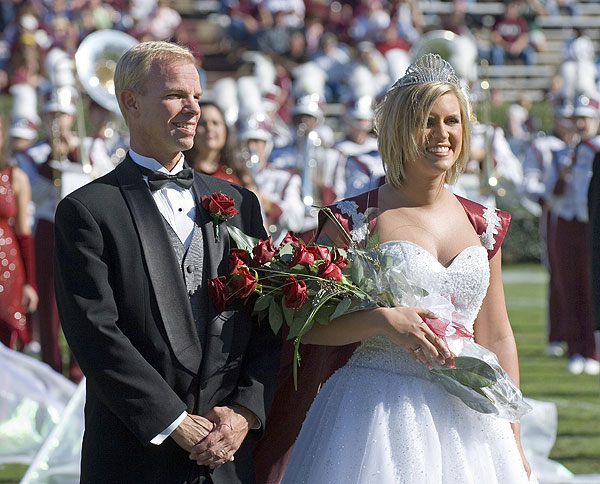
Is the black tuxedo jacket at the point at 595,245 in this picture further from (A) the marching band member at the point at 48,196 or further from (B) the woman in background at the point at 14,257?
(A) the marching band member at the point at 48,196

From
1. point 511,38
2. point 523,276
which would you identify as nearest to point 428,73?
A: point 523,276

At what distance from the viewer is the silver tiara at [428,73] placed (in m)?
3.71

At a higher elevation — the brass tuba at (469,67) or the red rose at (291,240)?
the red rose at (291,240)

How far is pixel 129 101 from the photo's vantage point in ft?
11.1

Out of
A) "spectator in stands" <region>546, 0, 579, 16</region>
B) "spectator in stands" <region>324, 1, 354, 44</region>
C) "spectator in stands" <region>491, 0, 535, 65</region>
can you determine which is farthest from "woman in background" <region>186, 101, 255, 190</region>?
"spectator in stands" <region>546, 0, 579, 16</region>

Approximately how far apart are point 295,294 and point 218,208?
1.04ft

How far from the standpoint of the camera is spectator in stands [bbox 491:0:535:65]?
76.4ft

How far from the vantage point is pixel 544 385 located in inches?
371

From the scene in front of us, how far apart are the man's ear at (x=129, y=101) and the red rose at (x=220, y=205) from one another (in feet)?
1.02

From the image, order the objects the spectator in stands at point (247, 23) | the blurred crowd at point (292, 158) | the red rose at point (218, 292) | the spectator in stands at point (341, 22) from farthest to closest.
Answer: the spectator in stands at point (341, 22) < the spectator in stands at point (247, 23) < the blurred crowd at point (292, 158) < the red rose at point (218, 292)

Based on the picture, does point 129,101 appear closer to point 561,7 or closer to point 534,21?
point 534,21

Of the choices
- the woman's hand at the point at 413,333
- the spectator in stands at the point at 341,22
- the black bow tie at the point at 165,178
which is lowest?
the spectator in stands at the point at 341,22

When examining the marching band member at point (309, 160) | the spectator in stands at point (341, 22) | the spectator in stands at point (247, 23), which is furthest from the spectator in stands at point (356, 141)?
the spectator in stands at point (341, 22)

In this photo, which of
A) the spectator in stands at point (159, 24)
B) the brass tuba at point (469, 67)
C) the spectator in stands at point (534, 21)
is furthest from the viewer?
the spectator in stands at point (534, 21)
